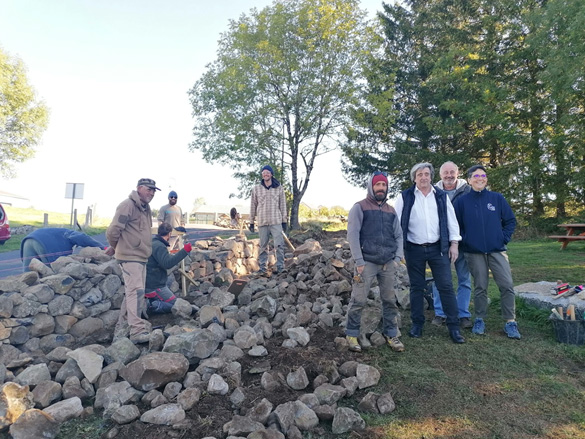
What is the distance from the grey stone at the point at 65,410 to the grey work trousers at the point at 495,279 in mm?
4042

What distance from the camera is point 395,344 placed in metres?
4.04

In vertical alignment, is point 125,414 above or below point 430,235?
below

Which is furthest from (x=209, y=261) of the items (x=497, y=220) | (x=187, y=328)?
(x=497, y=220)

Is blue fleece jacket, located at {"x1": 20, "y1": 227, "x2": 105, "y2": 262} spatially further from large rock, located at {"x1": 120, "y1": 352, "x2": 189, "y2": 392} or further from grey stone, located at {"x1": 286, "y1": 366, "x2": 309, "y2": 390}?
grey stone, located at {"x1": 286, "y1": 366, "x2": 309, "y2": 390}

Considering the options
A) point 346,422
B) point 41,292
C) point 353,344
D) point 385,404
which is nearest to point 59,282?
point 41,292

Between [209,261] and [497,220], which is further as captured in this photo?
[209,261]

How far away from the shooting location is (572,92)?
13477 millimetres

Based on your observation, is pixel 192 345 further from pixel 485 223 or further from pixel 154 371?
pixel 485 223

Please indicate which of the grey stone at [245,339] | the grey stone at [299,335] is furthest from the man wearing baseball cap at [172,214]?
the grey stone at [299,335]

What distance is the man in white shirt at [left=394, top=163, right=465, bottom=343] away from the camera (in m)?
4.22

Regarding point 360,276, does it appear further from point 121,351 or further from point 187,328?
point 121,351

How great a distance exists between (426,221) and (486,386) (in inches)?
66.2

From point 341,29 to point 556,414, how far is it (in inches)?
643

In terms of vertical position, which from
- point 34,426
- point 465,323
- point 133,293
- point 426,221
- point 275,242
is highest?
point 426,221
